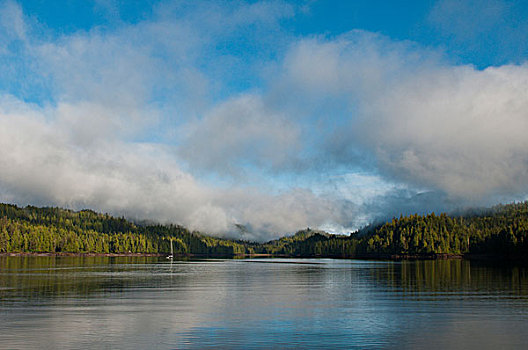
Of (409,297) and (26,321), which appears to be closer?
(26,321)

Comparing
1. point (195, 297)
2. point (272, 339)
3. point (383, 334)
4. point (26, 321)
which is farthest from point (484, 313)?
point (26, 321)

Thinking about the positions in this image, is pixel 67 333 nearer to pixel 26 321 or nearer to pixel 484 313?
pixel 26 321

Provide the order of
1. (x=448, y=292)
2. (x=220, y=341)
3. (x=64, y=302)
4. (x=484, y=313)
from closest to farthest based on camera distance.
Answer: (x=220, y=341) < (x=484, y=313) < (x=64, y=302) < (x=448, y=292)

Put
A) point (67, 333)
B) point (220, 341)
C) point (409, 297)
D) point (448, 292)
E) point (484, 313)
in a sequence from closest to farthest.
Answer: point (220, 341) → point (67, 333) → point (484, 313) → point (409, 297) → point (448, 292)

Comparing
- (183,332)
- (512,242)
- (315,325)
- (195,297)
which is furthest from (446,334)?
(512,242)

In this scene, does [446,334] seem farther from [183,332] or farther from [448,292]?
[448,292]

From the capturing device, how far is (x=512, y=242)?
19612cm

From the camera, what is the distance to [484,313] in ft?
133

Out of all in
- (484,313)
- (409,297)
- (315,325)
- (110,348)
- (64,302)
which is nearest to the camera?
(110,348)

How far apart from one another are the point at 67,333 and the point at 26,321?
686cm

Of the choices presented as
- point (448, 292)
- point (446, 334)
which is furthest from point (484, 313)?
point (448, 292)

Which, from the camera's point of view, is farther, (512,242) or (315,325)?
(512,242)

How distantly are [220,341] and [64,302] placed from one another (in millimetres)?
26170

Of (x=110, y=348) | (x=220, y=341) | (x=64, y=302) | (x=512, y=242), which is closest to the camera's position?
(x=110, y=348)
